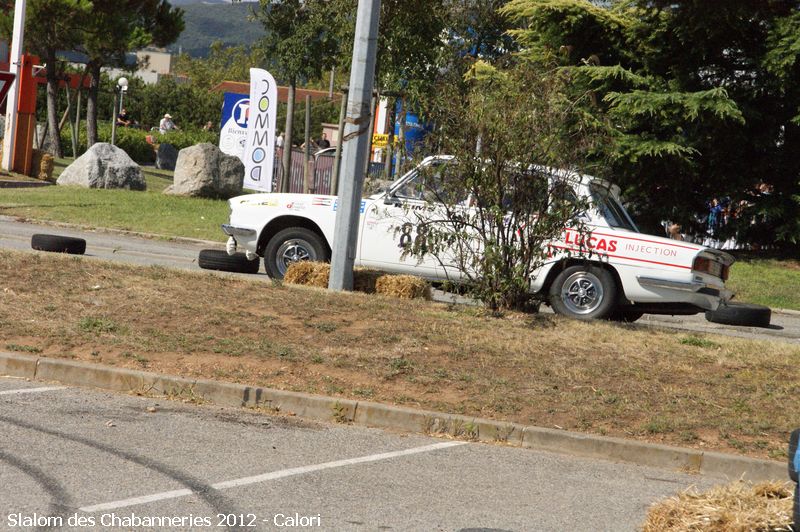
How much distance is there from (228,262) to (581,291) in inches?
196

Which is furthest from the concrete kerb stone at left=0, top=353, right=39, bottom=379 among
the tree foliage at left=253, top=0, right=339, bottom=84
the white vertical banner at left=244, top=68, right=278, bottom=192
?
the white vertical banner at left=244, top=68, right=278, bottom=192

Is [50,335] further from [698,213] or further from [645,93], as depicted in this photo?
[698,213]

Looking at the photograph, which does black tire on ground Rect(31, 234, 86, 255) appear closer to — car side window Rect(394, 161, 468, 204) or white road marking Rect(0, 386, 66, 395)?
car side window Rect(394, 161, 468, 204)

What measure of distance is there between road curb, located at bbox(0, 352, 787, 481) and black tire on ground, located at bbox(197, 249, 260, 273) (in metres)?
6.56

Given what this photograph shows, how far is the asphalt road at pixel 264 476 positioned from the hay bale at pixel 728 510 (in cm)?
64

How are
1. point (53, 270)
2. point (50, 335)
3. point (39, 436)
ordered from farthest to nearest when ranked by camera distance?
point (53, 270) → point (50, 335) → point (39, 436)

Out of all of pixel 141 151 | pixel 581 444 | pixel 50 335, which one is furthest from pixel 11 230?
pixel 141 151

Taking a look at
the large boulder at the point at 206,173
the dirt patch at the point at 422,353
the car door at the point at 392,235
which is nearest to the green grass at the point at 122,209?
the large boulder at the point at 206,173

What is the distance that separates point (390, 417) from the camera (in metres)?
8.10

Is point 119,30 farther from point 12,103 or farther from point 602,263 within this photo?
point 602,263

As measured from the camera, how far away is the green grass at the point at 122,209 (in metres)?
21.2

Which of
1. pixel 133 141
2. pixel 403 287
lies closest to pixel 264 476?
pixel 403 287

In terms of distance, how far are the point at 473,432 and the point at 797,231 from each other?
1647cm

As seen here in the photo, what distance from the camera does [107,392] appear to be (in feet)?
27.5
